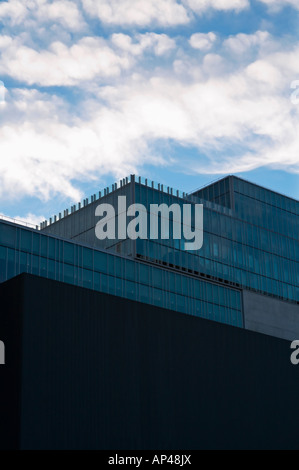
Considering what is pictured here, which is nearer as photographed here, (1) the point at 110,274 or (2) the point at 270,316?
(1) the point at 110,274

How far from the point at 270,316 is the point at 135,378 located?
200 feet

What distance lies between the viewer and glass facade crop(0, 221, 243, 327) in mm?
78625

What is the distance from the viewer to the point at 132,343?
1875 inches

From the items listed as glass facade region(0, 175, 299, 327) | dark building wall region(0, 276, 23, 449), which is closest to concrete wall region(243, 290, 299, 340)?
glass facade region(0, 175, 299, 327)

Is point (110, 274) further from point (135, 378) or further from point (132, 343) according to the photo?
point (135, 378)

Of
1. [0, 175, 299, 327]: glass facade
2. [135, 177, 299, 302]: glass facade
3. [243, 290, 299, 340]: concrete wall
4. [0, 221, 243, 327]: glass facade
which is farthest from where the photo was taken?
[243, 290, 299, 340]: concrete wall

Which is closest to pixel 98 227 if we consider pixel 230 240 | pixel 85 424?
pixel 230 240

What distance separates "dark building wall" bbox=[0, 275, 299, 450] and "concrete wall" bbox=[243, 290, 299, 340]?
43.3m

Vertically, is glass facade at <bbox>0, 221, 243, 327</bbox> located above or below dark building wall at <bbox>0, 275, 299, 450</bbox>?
above

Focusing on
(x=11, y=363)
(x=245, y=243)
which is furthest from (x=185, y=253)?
(x=11, y=363)

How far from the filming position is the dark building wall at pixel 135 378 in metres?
41.9

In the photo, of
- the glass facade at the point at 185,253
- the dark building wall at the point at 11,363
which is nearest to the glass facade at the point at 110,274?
the glass facade at the point at 185,253

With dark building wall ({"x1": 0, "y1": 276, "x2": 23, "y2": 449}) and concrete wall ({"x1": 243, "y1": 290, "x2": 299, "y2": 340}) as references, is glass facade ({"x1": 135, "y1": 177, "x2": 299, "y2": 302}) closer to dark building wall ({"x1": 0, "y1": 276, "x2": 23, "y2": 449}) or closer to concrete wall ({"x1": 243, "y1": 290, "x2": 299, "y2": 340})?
concrete wall ({"x1": 243, "y1": 290, "x2": 299, "y2": 340})
